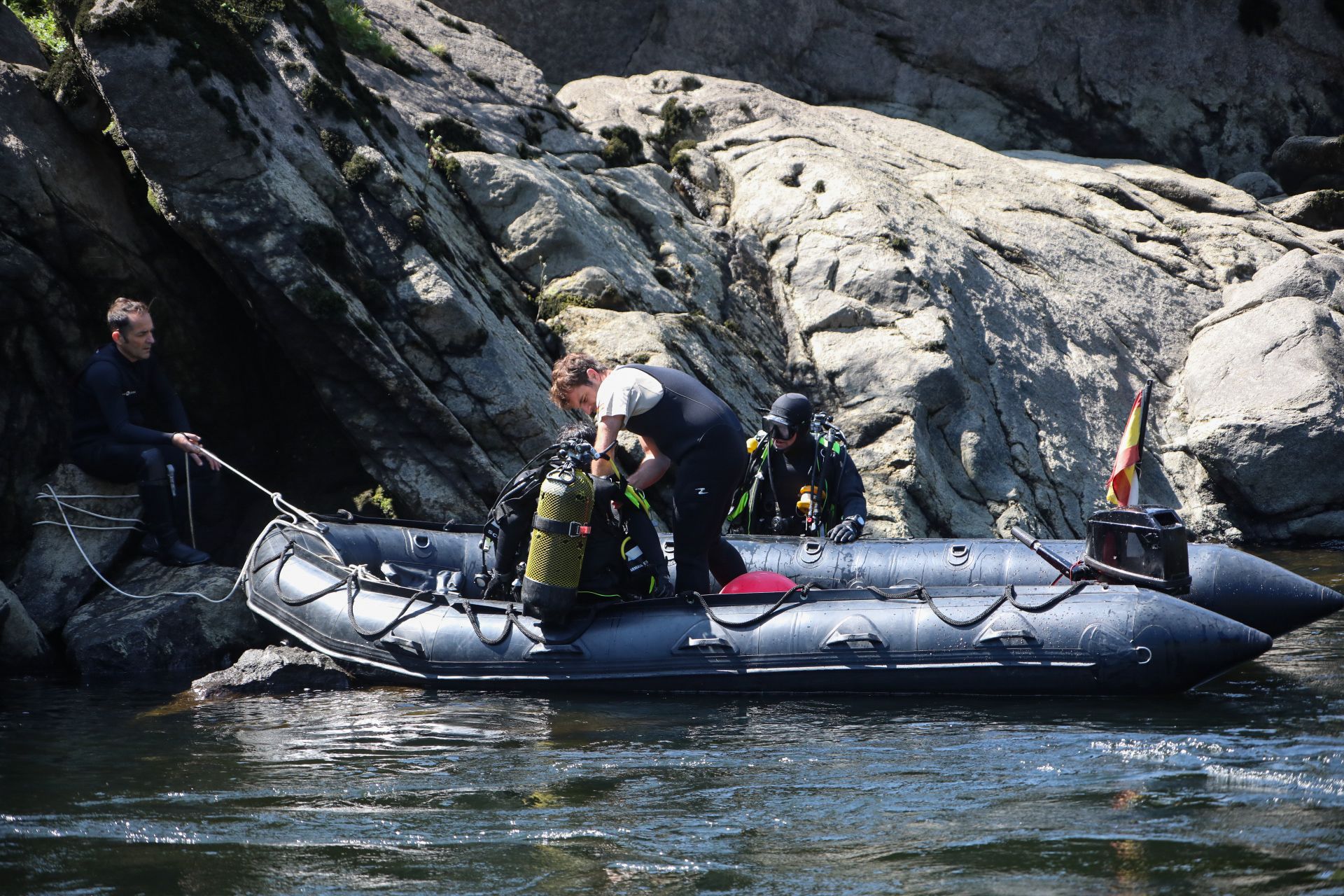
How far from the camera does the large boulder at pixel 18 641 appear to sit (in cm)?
761

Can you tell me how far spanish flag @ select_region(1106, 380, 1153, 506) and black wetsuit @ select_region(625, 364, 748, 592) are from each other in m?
2.40

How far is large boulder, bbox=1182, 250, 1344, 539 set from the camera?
1230 centimetres

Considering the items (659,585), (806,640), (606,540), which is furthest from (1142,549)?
(606,540)

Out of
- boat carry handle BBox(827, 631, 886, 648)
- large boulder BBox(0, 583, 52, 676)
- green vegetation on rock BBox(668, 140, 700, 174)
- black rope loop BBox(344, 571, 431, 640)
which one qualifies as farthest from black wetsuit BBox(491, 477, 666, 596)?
green vegetation on rock BBox(668, 140, 700, 174)

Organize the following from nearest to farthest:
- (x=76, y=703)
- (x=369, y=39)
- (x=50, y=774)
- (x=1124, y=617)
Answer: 1. (x=50, y=774)
2. (x=1124, y=617)
3. (x=76, y=703)
4. (x=369, y=39)

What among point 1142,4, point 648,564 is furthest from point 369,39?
point 1142,4

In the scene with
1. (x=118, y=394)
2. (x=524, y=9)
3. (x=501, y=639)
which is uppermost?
(x=524, y=9)

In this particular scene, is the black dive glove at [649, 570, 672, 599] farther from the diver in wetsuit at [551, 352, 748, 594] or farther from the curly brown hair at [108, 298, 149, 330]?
the curly brown hair at [108, 298, 149, 330]

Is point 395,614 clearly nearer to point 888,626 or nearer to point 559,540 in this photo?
point 559,540

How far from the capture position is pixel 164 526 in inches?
332

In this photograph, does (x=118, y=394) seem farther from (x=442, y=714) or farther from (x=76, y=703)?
(x=442, y=714)

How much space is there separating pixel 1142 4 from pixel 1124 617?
1681cm

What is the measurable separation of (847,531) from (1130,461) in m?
1.86

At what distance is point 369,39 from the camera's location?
12.8 meters
